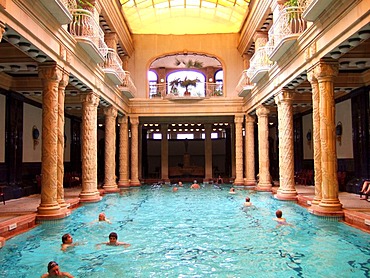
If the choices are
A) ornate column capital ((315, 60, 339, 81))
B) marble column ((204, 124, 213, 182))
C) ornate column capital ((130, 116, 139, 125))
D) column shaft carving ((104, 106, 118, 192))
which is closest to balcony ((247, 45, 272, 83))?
ornate column capital ((315, 60, 339, 81))

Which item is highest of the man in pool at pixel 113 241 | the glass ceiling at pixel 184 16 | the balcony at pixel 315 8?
the glass ceiling at pixel 184 16

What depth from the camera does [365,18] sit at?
24.7 feet

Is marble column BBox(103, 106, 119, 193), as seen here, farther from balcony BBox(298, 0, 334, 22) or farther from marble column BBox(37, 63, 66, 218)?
balcony BBox(298, 0, 334, 22)

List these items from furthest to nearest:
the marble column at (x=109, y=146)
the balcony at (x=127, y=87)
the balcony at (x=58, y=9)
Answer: the balcony at (x=127, y=87) → the marble column at (x=109, y=146) → the balcony at (x=58, y=9)

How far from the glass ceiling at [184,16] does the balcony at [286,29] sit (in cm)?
795

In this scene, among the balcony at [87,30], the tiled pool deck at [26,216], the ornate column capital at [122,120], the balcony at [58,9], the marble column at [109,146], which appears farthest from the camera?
the ornate column capital at [122,120]

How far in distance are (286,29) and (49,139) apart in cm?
838

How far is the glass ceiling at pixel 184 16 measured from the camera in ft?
69.2

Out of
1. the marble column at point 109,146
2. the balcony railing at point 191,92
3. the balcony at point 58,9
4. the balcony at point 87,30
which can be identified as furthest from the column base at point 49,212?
the balcony railing at point 191,92

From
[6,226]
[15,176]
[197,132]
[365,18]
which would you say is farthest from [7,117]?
[197,132]

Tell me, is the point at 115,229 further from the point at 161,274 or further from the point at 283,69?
the point at 283,69

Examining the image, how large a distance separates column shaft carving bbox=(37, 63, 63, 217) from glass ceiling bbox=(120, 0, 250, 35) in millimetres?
11024

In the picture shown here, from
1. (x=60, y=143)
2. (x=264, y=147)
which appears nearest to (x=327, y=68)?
(x=60, y=143)

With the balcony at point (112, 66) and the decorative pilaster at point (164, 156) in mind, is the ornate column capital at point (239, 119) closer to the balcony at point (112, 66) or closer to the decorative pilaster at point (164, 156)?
the decorative pilaster at point (164, 156)
